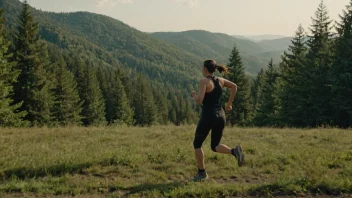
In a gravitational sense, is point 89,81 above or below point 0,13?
below

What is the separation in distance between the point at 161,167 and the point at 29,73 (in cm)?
2773

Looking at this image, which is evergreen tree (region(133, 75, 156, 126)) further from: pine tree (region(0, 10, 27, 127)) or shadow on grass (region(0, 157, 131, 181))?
shadow on grass (region(0, 157, 131, 181))

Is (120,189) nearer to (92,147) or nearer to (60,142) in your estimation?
(92,147)

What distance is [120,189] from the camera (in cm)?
655

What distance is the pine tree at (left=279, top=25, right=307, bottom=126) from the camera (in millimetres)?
28109

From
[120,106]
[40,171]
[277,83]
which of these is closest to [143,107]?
[120,106]

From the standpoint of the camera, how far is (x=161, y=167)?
792 cm

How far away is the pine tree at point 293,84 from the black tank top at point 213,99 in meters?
22.6

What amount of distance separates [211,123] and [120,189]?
2448 mm

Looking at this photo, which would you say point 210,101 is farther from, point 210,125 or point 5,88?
point 5,88

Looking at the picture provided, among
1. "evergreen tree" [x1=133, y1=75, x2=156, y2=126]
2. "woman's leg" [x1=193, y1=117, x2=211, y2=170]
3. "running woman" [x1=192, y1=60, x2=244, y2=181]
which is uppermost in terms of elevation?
"running woman" [x1=192, y1=60, x2=244, y2=181]

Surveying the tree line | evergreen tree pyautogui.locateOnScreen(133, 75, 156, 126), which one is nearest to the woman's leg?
the tree line

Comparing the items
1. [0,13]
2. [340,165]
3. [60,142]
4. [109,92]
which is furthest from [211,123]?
[109,92]

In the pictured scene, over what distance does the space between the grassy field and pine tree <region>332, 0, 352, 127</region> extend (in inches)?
527
